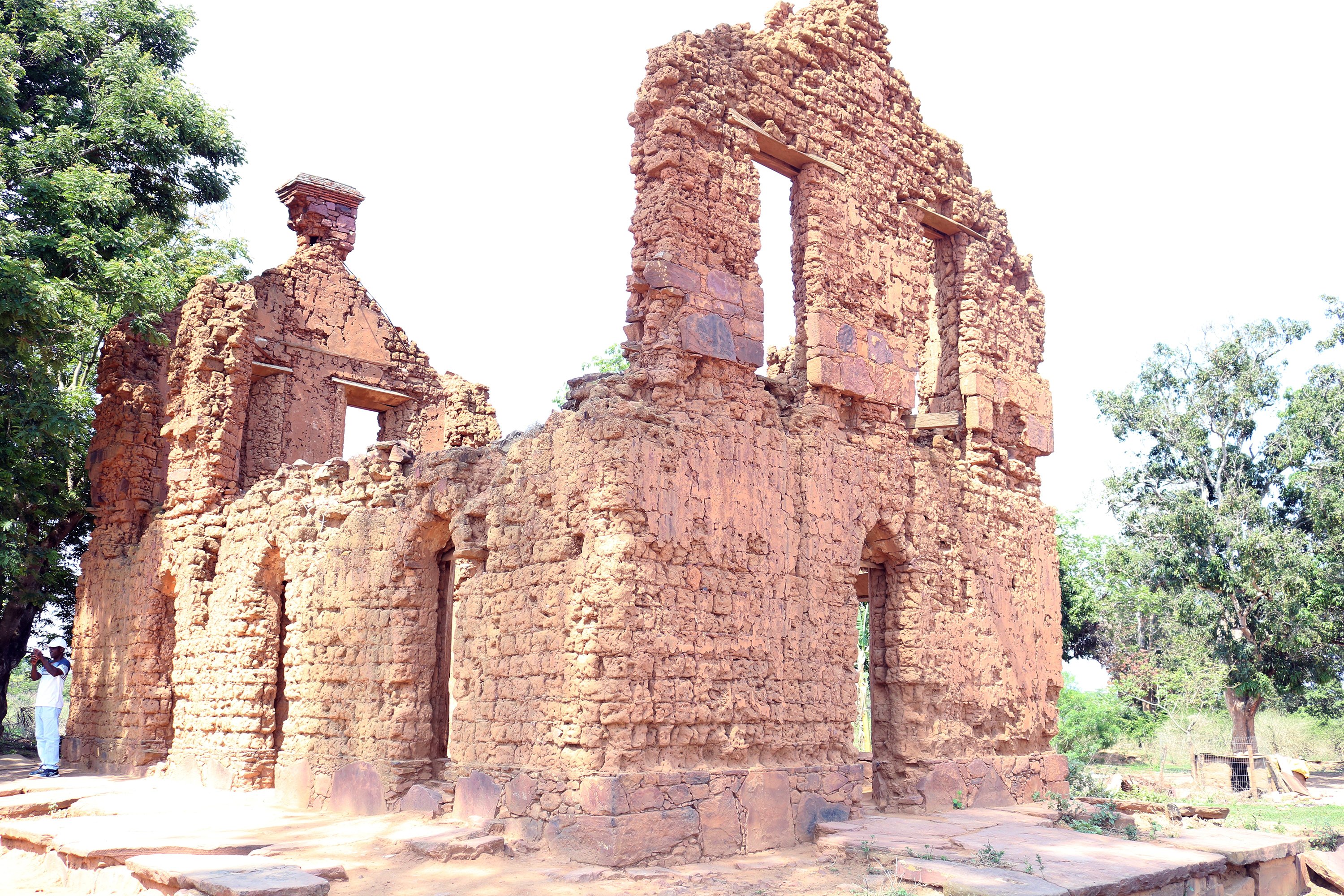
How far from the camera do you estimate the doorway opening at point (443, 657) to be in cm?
915

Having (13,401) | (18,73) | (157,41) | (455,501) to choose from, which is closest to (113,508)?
(13,401)

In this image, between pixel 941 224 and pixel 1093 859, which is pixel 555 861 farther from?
pixel 941 224

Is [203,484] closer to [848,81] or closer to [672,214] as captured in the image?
[672,214]

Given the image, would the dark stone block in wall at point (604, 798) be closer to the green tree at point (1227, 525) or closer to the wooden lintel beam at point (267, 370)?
the wooden lintel beam at point (267, 370)

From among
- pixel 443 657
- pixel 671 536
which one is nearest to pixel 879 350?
pixel 671 536

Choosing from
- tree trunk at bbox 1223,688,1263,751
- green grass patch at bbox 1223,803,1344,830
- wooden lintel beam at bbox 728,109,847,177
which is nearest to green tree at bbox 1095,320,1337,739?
tree trunk at bbox 1223,688,1263,751

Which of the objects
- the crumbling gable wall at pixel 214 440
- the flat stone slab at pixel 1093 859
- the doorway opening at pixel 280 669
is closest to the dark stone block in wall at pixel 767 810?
the flat stone slab at pixel 1093 859

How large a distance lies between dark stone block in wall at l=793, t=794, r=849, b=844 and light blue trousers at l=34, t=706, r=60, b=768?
8.77 m

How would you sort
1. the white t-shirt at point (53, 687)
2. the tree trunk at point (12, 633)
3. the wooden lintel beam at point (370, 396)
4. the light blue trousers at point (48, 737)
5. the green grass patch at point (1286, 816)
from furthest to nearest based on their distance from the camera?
the tree trunk at point (12, 633), the wooden lintel beam at point (370, 396), the white t-shirt at point (53, 687), the light blue trousers at point (48, 737), the green grass patch at point (1286, 816)

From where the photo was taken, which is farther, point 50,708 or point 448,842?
point 50,708

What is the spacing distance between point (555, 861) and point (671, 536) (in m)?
2.34

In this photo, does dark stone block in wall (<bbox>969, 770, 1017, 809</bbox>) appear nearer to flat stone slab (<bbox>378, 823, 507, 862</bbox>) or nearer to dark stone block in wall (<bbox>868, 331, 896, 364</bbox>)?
dark stone block in wall (<bbox>868, 331, 896, 364</bbox>)

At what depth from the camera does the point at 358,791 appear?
895 centimetres

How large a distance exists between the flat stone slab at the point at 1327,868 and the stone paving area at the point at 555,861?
11cm
